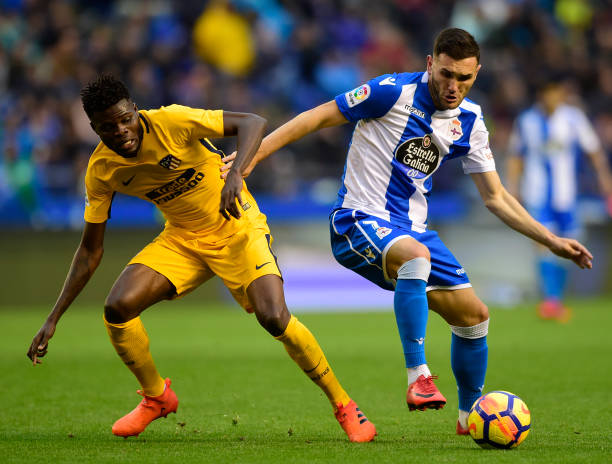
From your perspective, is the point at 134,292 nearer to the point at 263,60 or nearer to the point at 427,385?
the point at 427,385

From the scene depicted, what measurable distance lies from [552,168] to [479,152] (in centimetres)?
690

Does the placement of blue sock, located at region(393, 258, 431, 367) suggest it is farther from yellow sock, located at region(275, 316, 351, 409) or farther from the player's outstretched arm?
the player's outstretched arm

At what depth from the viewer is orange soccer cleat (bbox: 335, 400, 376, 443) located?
17.9 ft

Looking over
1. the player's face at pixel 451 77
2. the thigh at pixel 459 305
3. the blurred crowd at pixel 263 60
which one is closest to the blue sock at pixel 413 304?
the thigh at pixel 459 305

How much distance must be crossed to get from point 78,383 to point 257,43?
34.9 feet

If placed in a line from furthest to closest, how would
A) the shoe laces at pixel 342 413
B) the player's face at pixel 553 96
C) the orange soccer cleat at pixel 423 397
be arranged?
the player's face at pixel 553 96 → the shoe laces at pixel 342 413 → the orange soccer cleat at pixel 423 397

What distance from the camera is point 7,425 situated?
6.04 metres

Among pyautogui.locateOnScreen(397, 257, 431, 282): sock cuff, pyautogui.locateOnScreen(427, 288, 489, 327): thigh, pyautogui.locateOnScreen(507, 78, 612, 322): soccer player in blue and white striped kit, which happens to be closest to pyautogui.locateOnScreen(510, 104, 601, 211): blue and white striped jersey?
pyautogui.locateOnScreen(507, 78, 612, 322): soccer player in blue and white striped kit

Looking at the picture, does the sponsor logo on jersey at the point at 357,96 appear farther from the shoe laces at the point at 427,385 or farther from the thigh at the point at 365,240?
the shoe laces at the point at 427,385

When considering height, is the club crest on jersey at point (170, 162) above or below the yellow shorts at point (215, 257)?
above

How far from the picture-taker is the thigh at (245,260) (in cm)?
583

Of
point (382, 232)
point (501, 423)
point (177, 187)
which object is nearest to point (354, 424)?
point (501, 423)

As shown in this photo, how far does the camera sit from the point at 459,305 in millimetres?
5621

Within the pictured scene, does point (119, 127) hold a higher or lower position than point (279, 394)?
higher
